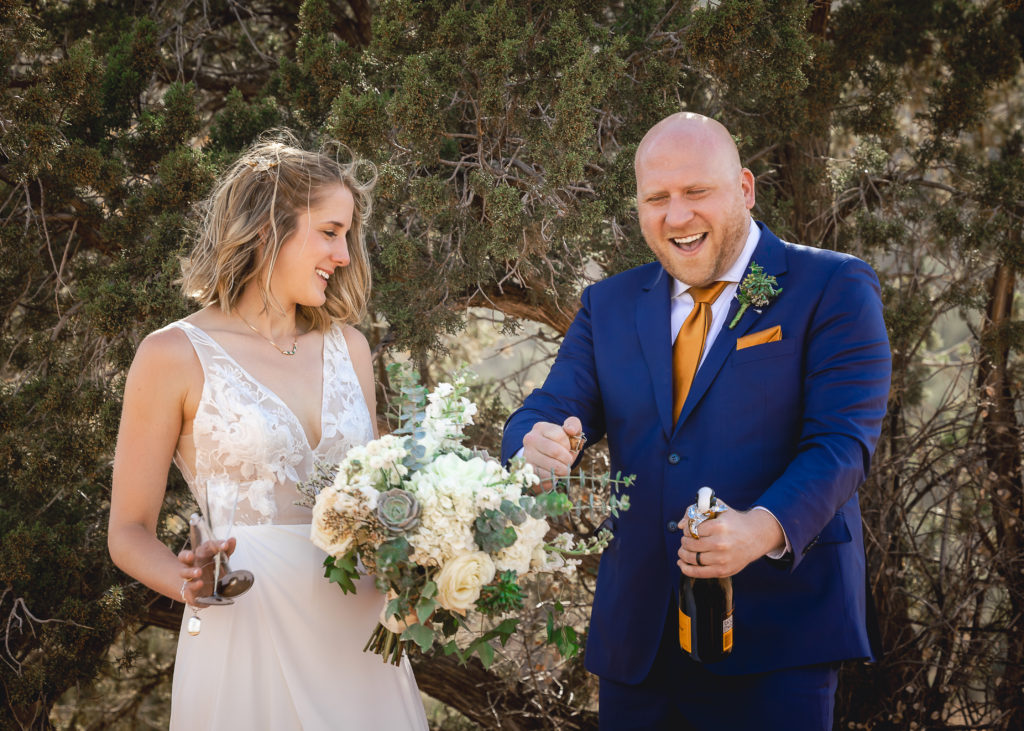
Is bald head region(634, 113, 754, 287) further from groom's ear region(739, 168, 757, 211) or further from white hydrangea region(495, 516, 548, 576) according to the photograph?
white hydrangea region(495, 516, 548, 576)

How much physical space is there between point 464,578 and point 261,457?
3.26 feet

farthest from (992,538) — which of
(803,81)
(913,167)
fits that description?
(803,81)

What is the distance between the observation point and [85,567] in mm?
4578

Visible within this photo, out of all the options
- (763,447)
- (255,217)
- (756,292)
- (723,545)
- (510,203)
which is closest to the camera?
(723,545)

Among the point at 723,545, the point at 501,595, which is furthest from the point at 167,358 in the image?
the point at 723,545

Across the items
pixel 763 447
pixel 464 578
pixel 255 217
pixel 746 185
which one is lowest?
pixel 464 578

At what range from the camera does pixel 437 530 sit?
2.03 meters

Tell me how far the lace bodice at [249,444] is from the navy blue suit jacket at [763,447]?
0.63m

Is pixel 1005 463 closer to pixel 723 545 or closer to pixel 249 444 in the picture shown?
pixel 723 545

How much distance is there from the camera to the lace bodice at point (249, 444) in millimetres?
2746

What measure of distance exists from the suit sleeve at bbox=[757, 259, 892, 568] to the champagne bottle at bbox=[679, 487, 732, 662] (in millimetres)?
224

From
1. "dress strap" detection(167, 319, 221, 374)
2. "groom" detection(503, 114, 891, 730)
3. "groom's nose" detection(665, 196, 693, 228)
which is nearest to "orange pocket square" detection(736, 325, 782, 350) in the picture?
"groom" detection(503, 114, 891, 730)

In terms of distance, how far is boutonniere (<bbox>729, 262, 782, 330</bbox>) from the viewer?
2684 mm

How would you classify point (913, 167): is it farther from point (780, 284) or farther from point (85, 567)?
point (85, 567)
